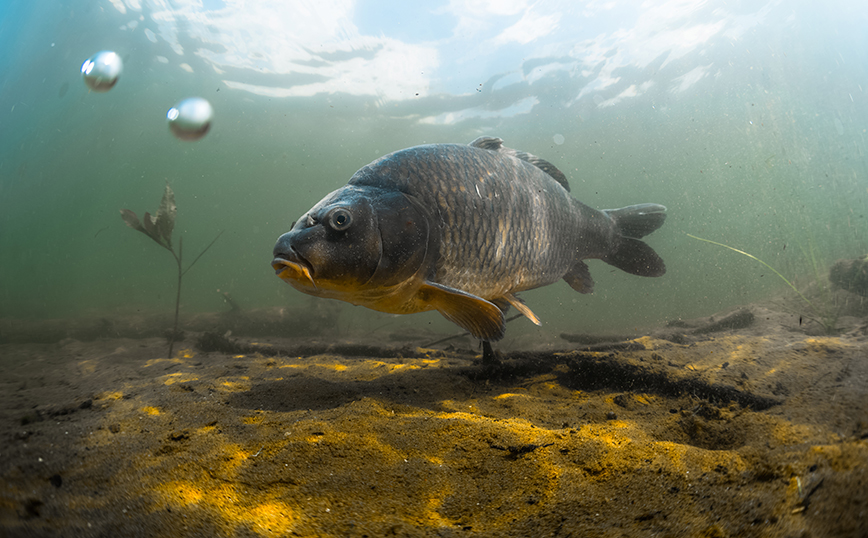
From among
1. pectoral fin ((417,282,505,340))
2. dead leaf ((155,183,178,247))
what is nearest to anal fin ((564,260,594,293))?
pectoral fin ((417,282,505,340))

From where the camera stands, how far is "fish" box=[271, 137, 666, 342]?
2197 millimetres

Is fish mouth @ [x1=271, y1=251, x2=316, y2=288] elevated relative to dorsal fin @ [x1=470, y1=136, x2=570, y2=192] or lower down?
lower down

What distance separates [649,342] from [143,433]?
5148 mm

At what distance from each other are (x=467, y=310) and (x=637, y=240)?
311 centimetres

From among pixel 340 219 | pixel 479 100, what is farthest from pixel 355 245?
pixel 479 100

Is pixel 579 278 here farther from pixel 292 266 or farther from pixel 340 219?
pixel 292 266

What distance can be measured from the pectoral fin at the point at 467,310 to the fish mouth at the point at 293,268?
2.74 feet

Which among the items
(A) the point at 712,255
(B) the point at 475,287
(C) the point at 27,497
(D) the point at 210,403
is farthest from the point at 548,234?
(A) the point at 712,255

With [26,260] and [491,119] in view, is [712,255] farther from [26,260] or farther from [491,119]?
[26,260]

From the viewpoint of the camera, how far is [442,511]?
1115 mm

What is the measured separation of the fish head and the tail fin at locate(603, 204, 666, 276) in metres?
3.01

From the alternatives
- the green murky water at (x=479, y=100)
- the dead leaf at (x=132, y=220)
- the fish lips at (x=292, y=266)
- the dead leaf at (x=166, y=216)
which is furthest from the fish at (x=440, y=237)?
the dead leaf at (x=132, y=220)

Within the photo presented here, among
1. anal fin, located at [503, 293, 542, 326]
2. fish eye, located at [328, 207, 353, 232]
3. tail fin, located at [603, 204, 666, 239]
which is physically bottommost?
anal fin, located at [503, 293, 542, 326]

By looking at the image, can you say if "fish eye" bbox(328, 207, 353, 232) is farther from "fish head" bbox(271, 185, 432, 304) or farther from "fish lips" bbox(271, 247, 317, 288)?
"fish lips" bbox(271, 247, 317, 288)
